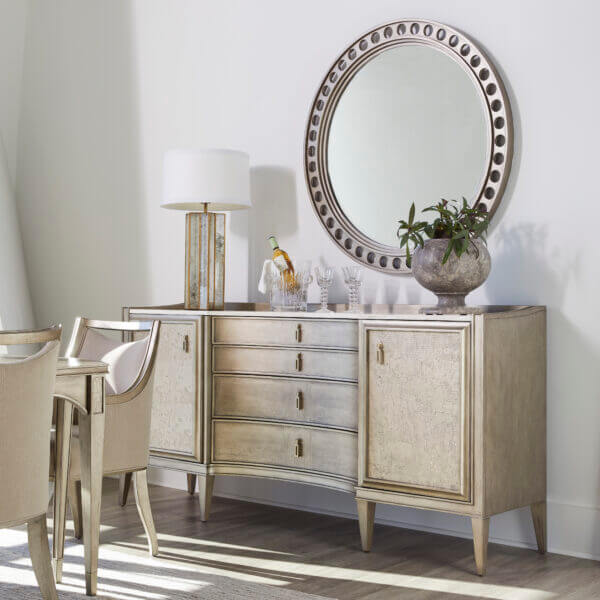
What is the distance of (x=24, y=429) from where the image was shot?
87.7 inches

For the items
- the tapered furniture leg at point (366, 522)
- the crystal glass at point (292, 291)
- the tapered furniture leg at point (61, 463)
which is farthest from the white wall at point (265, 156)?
the tapered furniture leg at point (61, 463)

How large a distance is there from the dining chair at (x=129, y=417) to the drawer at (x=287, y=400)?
484mm

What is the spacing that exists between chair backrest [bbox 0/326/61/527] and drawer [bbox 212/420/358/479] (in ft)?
3.80

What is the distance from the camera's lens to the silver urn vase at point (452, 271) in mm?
3059

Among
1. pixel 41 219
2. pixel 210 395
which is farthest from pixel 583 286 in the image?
pixel 41 219

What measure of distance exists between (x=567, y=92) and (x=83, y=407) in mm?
1916

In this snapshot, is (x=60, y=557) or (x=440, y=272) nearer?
(x=60, y=557)

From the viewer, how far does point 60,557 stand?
9.32 feet

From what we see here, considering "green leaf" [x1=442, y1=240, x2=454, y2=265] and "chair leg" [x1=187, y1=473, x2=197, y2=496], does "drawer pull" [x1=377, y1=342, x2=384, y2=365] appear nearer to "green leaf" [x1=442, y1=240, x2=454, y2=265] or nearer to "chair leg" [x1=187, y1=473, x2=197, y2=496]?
"green leaf" [x1=442, y1=240, x2=454, y2=265]

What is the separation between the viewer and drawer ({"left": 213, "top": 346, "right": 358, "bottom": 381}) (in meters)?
3.20

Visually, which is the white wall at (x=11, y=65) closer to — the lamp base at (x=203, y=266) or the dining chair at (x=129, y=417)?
the lamp base at (x=203, y=266)

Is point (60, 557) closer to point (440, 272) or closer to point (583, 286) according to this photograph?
point (440, 272)

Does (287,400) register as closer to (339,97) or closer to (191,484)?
(191,484)

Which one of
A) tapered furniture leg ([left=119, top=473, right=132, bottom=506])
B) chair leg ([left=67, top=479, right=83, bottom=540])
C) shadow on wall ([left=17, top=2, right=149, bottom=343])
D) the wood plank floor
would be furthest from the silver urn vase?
shadow on wall ([left=17, top=2, right=149, bottom=343])
